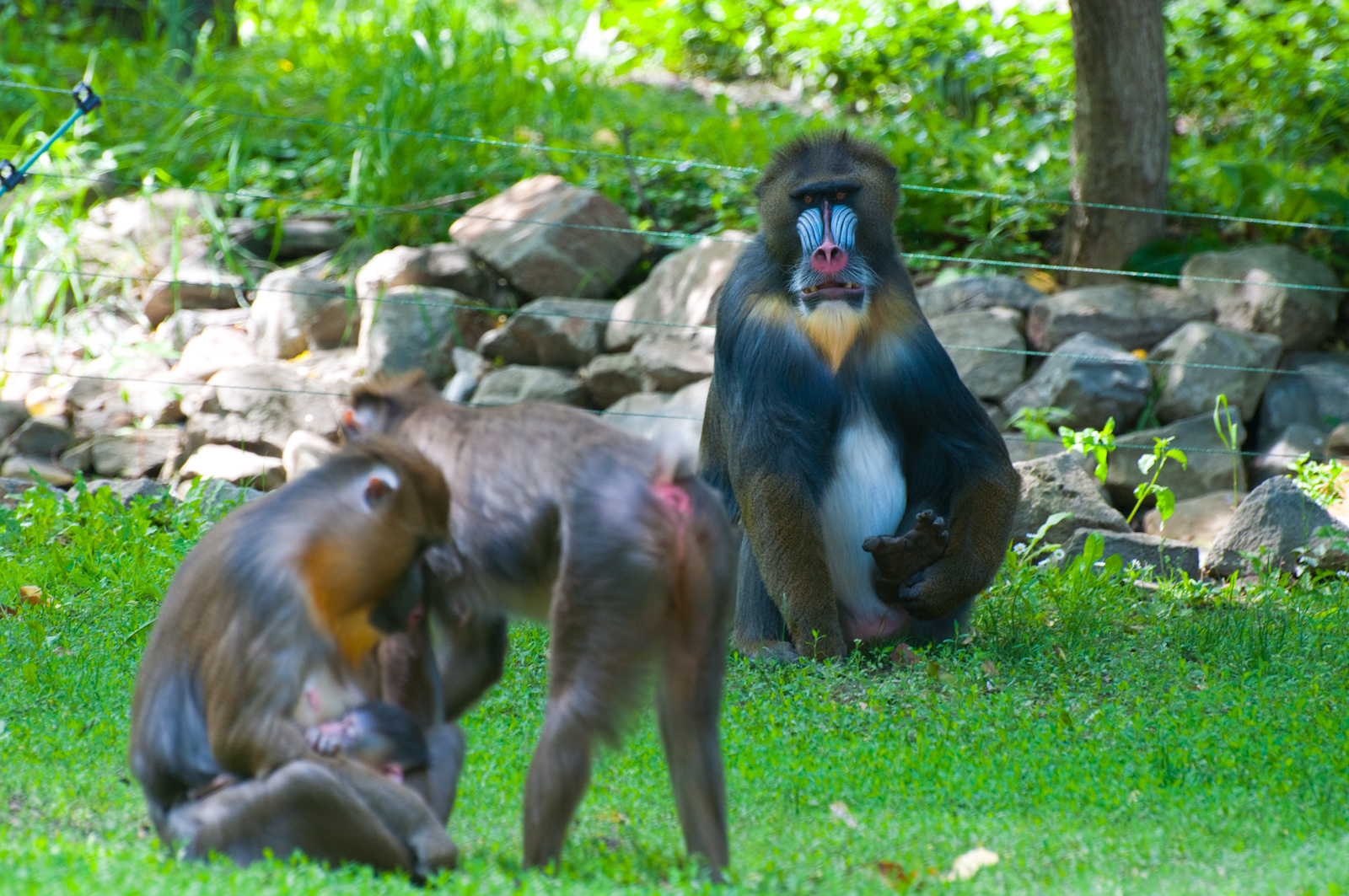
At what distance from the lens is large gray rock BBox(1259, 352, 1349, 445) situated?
25.1 feet

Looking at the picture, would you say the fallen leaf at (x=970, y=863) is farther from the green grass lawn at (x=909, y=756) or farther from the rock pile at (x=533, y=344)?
the rock pile at (x=533, y=344)

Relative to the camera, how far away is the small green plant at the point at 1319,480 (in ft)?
21.3

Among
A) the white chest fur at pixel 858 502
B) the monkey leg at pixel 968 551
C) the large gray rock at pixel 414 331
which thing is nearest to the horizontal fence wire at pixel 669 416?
the large gray rock at pixel 414 331

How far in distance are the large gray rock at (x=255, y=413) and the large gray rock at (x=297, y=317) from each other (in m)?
0.72

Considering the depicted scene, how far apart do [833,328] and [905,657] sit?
1.23 meters

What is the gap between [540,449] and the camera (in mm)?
2963

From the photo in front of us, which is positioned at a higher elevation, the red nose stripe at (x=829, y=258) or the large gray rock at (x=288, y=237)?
the large gray rock at (x=288, y=237)

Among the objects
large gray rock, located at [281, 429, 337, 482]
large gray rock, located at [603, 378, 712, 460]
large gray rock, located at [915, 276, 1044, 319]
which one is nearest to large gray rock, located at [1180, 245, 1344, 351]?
large gray rock, located at [915, 276, 1044, 319]

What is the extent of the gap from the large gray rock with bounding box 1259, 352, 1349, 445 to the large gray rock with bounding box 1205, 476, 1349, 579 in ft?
5.10

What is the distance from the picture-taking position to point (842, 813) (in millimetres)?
3602

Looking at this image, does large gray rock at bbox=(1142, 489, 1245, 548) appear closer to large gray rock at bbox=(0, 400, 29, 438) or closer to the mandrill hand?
the mandrill hand

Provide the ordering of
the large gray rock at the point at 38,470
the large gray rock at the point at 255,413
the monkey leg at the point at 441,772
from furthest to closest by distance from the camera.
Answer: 1. the large gray rock at the point at 255,413
2. the large gray rock at the point at 38,470
3. the monkey leg at the point at 441,772

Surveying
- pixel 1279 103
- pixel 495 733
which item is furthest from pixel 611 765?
pixel 1279 103

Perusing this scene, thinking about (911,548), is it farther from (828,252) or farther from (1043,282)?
(1043,282)
